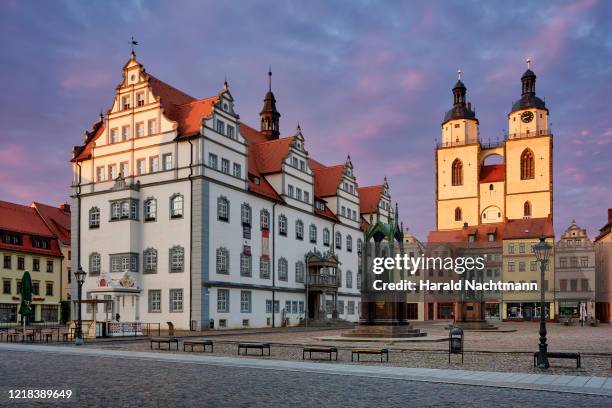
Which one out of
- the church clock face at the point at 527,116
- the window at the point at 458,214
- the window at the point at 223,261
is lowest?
the window at the point at 223,261

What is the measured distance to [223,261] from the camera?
52.0 m

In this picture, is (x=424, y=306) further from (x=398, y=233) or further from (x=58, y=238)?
(x=398, y=233)

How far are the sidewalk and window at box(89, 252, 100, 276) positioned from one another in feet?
98.8

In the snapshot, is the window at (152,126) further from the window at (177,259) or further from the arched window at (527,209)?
the arched window at (527,209)

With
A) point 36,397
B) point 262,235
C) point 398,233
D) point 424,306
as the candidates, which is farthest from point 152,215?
point 424,306

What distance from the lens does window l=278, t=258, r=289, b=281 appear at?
6094cm

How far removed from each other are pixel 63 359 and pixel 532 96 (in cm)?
10420

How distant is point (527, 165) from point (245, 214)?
224 ft

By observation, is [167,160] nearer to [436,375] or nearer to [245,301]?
[245,301]

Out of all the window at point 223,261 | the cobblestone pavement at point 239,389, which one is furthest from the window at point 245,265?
the cobblestone pavement at point 239,389

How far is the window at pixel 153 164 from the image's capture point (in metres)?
52.1

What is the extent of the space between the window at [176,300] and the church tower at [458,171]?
231 ft

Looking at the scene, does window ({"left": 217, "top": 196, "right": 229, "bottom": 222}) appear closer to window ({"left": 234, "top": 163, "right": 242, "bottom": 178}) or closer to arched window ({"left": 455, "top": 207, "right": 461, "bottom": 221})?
window ({"left": 234, "top": 163, "right": 242, "bottom": 178})

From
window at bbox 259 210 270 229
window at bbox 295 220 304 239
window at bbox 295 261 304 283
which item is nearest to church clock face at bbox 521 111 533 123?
window at bbox 295 220 304 239
